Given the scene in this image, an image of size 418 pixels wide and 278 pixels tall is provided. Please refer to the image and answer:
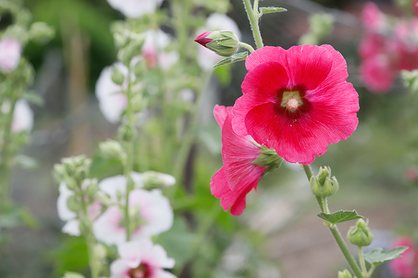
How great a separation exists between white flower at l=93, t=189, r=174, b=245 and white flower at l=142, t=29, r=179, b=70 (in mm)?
415

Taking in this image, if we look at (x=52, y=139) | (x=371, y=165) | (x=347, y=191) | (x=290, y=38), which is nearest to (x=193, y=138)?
(x=52, y=139)

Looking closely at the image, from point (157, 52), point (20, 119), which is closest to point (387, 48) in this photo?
point (157, 52)

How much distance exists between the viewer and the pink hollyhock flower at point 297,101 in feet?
1.14

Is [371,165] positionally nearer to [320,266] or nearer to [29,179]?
[320,266]

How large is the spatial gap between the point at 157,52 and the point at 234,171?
648mm

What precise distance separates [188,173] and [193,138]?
0.19 meters

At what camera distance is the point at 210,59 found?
0.96 m

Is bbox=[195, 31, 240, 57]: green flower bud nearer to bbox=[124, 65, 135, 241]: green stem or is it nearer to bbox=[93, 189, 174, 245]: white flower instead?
bbox=[124, 65, 135, 241]: green stem

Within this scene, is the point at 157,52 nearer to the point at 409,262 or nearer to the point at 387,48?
the point at 387,48

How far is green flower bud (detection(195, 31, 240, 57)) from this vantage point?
1.25 ft

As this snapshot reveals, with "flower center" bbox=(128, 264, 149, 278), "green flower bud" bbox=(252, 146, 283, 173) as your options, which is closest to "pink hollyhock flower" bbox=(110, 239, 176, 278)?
"flower center" bbox=(128, 264, 149, 278)

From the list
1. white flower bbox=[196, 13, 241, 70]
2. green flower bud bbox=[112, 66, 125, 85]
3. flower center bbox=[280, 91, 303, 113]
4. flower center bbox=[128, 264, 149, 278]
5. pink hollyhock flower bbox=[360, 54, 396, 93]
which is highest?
pink hollyhock flower bbox=[360, 54, 396, 93]

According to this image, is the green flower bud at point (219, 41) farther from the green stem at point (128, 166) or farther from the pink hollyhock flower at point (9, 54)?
the pink hollyhock flower at point (9, 54)

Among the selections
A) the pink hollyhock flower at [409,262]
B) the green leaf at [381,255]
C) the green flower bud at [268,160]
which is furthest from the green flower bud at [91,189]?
the pink hollyhock flower at [409,262]
